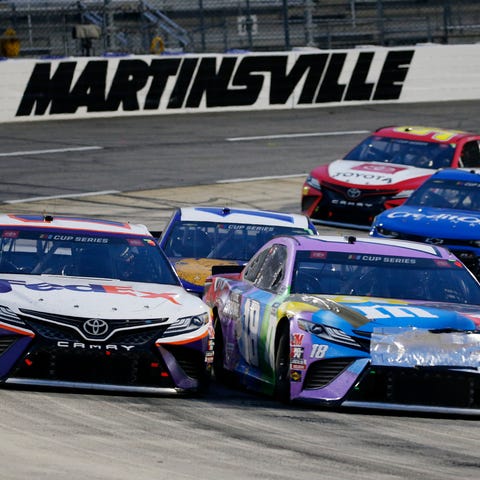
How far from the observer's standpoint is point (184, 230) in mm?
14586

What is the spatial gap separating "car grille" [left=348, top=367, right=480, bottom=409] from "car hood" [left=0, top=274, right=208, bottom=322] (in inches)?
55.8

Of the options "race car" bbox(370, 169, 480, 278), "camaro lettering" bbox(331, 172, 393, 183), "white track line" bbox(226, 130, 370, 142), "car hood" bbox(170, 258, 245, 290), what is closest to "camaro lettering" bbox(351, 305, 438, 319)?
"car hood" bbox(170, 258, 245, 290)

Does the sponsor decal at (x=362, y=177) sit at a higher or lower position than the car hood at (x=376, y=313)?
lower

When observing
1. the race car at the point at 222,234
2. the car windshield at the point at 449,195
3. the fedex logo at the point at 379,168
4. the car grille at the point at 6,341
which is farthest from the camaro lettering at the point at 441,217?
the car grille at the point at 6,341

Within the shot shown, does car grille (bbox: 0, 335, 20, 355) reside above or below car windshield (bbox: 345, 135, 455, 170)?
above

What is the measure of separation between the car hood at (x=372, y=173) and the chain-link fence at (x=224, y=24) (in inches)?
500

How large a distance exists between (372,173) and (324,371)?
11.9 meters

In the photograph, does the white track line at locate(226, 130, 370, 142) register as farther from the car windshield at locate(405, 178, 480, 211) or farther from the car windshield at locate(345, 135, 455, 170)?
the car windshield at locate(405, 178, 480, 211)

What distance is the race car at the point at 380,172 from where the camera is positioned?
810 inches

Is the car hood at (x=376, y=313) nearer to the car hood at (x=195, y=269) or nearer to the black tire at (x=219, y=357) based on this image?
the black tire at (x=219, y=357)

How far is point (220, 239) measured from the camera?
569 inches

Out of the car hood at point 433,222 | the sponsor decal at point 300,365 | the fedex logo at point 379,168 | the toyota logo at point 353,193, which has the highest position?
the sponsor decal at point 300,365

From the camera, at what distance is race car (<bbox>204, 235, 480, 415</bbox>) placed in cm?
938

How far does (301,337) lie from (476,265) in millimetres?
6811
